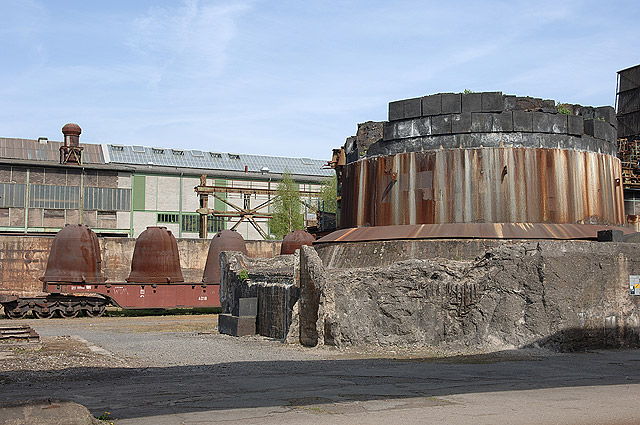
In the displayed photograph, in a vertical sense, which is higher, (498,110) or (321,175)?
(321,175)

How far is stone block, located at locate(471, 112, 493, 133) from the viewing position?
18172 mm

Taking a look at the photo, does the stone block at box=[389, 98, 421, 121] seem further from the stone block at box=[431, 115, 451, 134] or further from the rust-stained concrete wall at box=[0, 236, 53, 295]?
the rust-stained concrete wall at box=[0, 236, 53, 295]

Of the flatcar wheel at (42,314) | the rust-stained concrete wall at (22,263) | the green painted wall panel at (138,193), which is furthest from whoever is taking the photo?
the green painted wall panel at (138,193)

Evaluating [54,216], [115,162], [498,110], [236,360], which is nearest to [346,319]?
[236,360]

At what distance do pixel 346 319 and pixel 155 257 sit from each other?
737 inches

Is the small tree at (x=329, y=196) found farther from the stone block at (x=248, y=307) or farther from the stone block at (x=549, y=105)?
the stone block at (x=248, y=307)

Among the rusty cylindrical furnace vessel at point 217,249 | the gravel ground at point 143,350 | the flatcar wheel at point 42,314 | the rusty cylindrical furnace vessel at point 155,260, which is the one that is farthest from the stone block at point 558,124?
the flatcar wheel at point 42,314

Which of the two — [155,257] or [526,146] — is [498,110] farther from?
[155,257]

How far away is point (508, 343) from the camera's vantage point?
570 inches

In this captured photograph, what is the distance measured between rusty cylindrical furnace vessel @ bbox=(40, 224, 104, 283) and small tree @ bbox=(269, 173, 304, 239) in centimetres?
2748

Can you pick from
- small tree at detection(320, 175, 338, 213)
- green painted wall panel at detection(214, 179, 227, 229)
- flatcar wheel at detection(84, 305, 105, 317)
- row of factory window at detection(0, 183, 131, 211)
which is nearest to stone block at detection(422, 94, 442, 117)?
flatcar wheel at detection(84, 305, 105, 317)

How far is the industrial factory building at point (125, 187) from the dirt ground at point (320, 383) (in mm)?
35235

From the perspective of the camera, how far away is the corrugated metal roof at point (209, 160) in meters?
63.8

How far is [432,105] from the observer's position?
61.6 feet
